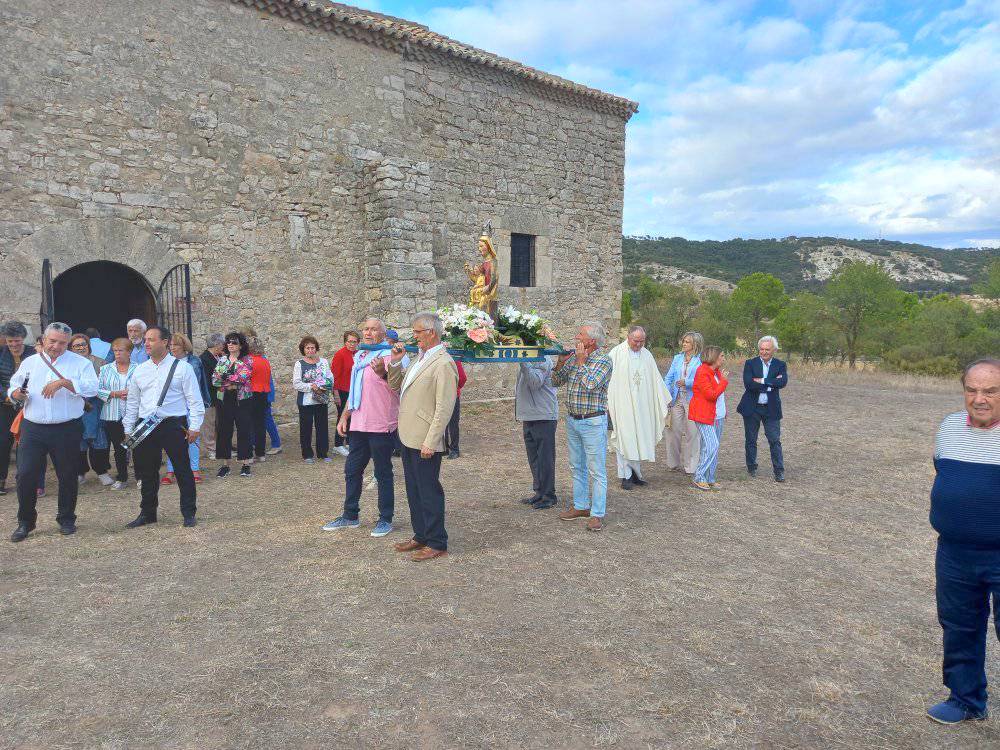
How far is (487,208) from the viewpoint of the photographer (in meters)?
12.4

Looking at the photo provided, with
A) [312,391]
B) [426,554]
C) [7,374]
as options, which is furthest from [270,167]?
[426,554]

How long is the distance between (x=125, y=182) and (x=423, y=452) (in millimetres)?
6580

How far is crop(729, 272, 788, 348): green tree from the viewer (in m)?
35.5

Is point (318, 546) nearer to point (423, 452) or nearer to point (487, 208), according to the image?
point (423, 452)

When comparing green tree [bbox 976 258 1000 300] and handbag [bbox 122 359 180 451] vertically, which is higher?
green tree [bbox 976 258 1000 300]

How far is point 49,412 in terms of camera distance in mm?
5324

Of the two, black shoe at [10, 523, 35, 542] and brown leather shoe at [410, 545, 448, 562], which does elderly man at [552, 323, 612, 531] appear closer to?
brown leather shoe at [410, 545, 448, 562]

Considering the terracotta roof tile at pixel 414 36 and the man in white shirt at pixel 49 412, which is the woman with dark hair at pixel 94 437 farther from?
the terracotta roof tile at pixel 414 36

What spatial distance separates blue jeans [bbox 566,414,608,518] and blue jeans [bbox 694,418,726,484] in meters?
1.95

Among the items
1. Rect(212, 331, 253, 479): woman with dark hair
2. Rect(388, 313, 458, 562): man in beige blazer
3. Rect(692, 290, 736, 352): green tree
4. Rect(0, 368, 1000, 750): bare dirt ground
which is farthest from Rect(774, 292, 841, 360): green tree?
Rect(388, 313, 458, 562): man in beige blazer

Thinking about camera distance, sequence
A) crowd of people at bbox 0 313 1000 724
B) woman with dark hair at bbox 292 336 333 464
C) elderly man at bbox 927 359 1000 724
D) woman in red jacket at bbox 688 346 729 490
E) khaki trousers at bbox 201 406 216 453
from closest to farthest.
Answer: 1. elderly man at bbox 927 359 1000 724
2. crowd of people at bbox 0 313 1000 724
3. woman in red jacket at bbox 688 346 729 490
4. woman with dark hair at bbox 292 336 333 464
5. khaki trousers at bbox 201 406 216 453

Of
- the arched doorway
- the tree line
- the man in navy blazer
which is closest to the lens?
the man in navy blazer

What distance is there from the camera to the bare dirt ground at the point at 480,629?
3.02 meters

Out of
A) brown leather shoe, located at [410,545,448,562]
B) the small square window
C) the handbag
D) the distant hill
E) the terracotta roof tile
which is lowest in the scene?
brown leather shoe, located at [410,545,448,562]
